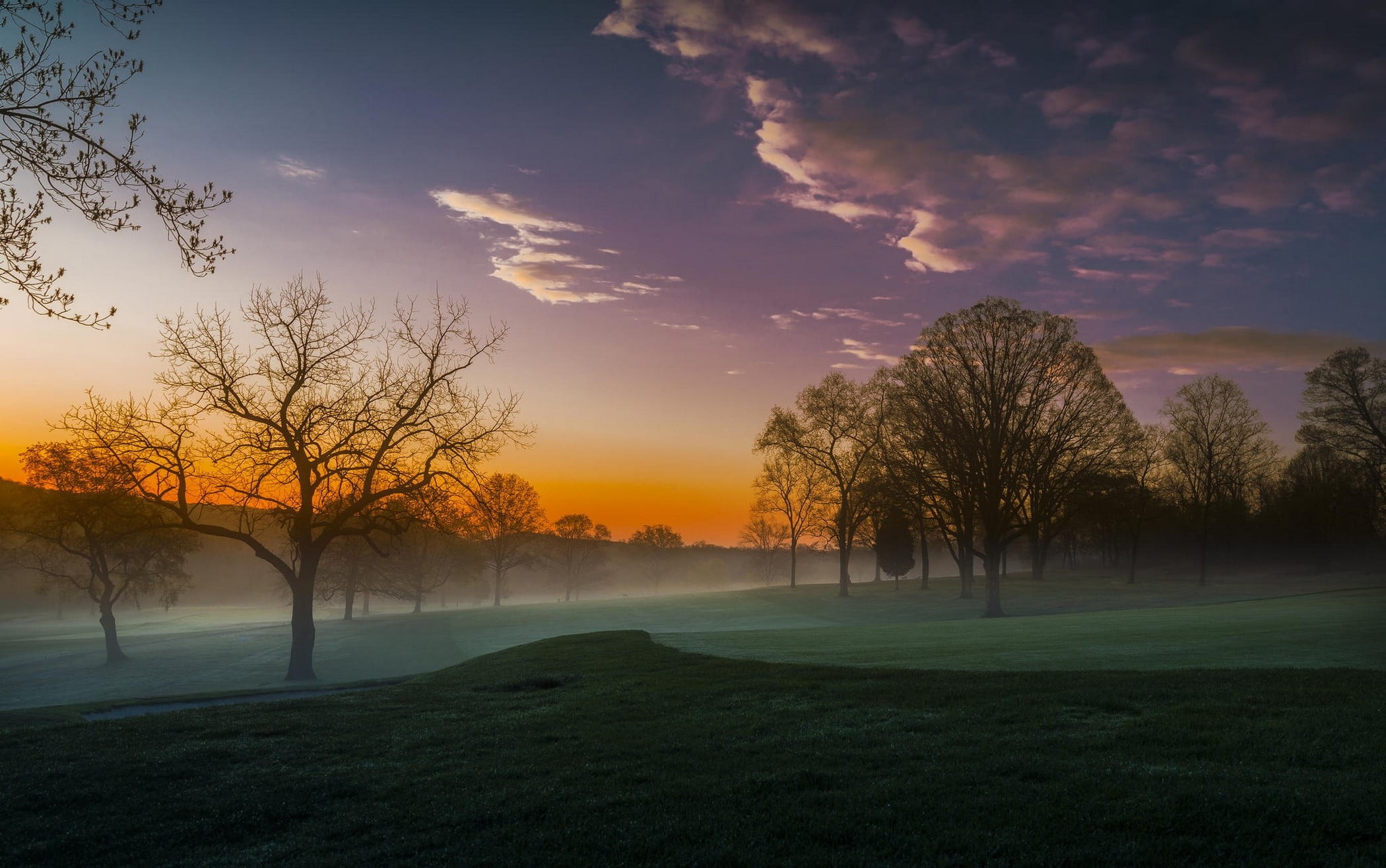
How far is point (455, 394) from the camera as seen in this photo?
34031mm

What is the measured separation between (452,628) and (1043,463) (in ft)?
146

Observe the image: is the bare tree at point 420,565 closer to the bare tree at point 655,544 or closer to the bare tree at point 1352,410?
the bare tree at point 655,544

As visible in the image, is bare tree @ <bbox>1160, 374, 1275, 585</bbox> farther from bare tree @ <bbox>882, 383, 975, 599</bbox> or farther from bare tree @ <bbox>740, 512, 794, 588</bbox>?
bare tree @ <bbox>740, 512, 794, 588</bbox>

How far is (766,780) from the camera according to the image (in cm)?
895

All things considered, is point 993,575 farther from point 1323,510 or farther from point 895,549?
point 1323,510

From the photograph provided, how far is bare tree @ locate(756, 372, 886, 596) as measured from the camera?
65.7 metres

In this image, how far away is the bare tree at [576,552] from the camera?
4446 inches

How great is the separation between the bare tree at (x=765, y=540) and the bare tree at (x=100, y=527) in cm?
8652

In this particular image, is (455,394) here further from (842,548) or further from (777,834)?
(842,548)

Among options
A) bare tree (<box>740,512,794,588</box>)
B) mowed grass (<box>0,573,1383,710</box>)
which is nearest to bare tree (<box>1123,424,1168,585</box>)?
mowed grass (<box>0,573,1383,710</box>)

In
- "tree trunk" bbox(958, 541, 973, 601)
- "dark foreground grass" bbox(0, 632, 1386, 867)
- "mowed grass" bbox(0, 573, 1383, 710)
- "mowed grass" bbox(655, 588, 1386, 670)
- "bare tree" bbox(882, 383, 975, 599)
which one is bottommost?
"mowed grass" bbox(0, 573, 1383, 710)

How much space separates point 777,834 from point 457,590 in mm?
122539

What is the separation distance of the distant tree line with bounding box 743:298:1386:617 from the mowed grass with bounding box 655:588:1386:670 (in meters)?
12.6

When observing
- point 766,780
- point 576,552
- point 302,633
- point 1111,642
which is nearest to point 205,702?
point 302,633
